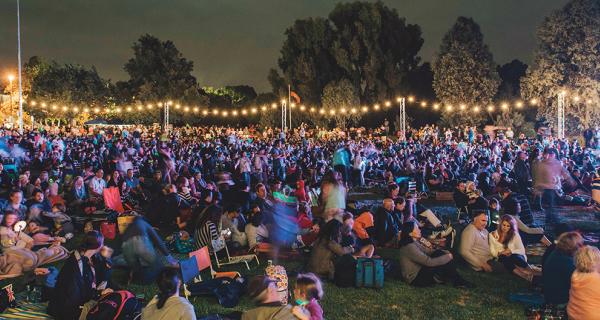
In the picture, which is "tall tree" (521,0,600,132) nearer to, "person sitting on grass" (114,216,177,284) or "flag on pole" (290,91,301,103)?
"flag on pole" (290,91,301,103)

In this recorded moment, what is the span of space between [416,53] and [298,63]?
971cm

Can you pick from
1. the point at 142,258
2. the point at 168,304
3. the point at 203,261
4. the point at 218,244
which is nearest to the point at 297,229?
the point at 218,244

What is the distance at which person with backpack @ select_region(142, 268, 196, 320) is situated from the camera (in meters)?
4.24

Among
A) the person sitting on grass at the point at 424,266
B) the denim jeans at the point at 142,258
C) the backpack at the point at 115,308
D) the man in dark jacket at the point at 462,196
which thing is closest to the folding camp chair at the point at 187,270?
the backpack at the point at 115,308

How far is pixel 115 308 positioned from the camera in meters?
5.14

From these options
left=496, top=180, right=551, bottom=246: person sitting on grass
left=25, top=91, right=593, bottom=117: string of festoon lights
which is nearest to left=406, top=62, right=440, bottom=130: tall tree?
left=25, top=91, right=593, bottom=117: string of festoon lights

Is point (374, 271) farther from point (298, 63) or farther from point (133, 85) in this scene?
point (133, 85)

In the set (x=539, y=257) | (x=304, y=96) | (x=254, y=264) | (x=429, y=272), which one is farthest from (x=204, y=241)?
(x=304, y=96)

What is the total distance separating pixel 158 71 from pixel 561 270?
5166 cm

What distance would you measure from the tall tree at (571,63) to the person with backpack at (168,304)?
102 ft

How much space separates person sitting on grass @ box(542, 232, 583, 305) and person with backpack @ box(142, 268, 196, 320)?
3791 millimetres

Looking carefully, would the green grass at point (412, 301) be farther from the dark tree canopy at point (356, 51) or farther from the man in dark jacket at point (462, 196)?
the dark tree canopy at point (356, 51)

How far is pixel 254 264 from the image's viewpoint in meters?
8.08

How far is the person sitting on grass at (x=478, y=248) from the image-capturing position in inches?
298
